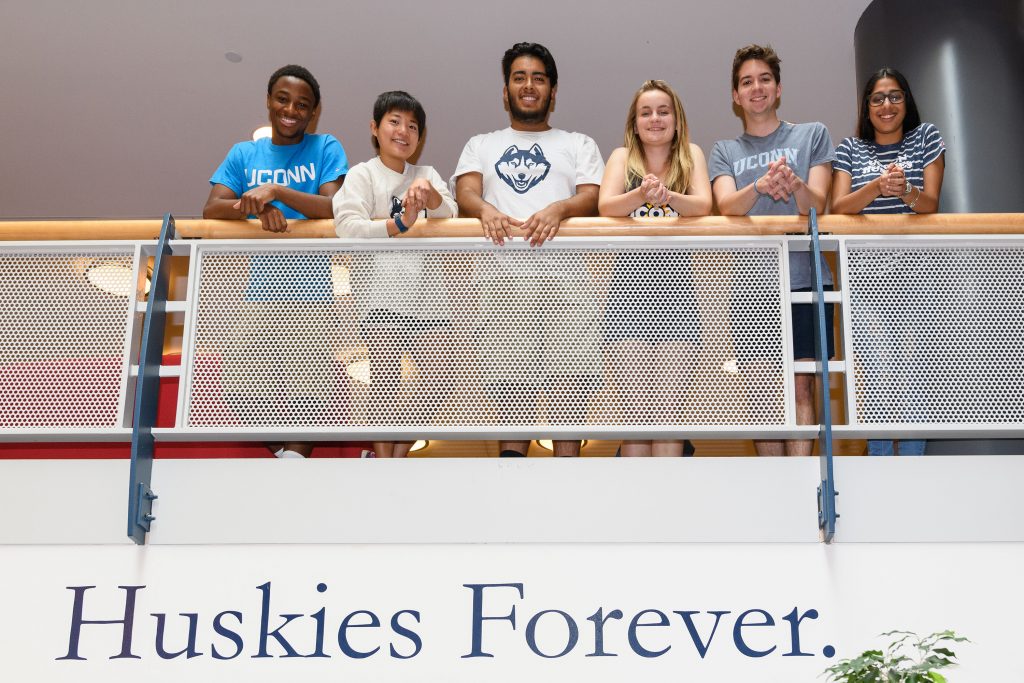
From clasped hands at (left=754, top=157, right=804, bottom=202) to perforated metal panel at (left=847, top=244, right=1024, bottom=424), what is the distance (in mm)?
291

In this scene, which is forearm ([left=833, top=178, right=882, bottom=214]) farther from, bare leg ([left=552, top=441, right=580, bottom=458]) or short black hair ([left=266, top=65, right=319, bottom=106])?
short black hair ([left=266, top=65, right=319, bottom=106])

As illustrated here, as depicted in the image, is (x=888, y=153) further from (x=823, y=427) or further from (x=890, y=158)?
(x=823, y=427)

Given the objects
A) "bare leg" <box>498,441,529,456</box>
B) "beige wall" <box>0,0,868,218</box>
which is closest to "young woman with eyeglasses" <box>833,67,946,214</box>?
"bare leg" <box>498,441,529,456</box>

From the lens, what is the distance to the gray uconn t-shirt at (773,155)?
12.7ft

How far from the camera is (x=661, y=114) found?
3.85 metres

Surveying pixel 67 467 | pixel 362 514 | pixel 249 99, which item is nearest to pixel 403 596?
pixel 362 514

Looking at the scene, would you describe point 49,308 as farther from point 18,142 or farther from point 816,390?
point 18,142

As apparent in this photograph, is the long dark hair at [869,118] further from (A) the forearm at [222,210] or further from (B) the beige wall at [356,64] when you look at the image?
(B) the beige wall at [356,64]

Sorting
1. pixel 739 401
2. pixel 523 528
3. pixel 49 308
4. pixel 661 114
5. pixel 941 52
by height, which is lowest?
pixel 523 528

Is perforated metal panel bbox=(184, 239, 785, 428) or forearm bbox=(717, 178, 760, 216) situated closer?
perforated metal panel bbox=(184, 239, 785, 428)

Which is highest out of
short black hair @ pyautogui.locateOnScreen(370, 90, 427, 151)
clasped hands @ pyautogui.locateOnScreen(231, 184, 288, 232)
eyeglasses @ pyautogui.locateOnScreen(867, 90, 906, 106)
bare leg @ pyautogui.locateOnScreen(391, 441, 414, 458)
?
eyeglasses @ pyautogui.locateOnScreen(867, 90, 906, 106)

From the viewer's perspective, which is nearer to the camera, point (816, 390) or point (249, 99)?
point (816, 390)

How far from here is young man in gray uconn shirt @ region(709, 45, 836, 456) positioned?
3.47 metres

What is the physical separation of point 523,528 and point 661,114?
1.56 metres
